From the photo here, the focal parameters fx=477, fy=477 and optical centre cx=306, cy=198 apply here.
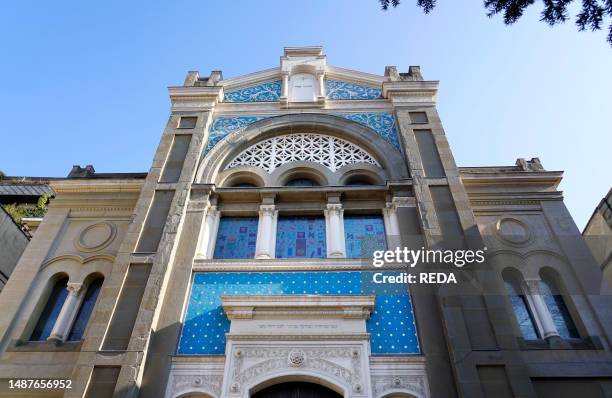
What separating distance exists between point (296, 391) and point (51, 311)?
6.17m

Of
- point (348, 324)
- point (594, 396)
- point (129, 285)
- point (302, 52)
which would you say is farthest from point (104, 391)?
point (302, 52)

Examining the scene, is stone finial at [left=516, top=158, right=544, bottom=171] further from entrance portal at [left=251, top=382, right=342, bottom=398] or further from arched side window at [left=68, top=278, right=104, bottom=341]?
arched side window at [left=68, top=278, right=104, bottom=341]

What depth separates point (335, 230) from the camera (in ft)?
38.0

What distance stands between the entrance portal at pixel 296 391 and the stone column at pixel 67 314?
462 cm

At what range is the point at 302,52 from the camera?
17.1 m

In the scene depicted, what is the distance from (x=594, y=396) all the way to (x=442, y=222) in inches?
171

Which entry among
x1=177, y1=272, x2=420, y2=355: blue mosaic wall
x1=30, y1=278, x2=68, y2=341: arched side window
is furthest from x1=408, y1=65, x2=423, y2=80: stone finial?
x1=30, y1=278, x2=68, y2=341: arched side window

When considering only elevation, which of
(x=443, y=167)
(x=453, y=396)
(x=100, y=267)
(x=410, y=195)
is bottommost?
(x=453, y=396)

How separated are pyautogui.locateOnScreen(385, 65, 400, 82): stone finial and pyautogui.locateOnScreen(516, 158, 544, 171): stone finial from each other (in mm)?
4537

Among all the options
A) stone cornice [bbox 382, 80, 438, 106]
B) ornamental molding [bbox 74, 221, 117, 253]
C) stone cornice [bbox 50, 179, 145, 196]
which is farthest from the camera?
stone cornice [bbox 382, 80, 438, 106]

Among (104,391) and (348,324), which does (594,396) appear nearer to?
(348,324)

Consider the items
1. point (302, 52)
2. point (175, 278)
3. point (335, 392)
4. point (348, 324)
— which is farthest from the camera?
point (302, 52)

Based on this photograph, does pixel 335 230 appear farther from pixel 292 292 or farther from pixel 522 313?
pixel 522 313

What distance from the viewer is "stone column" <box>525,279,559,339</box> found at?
9.86m
